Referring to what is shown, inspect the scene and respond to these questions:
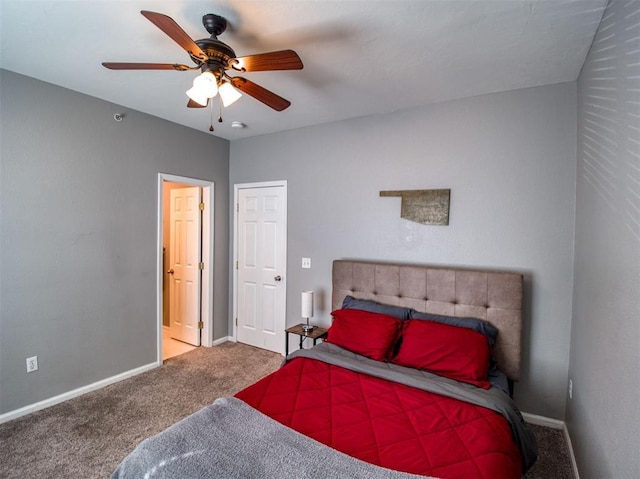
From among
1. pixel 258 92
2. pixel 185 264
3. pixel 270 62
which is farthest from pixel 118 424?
pixel 270 62

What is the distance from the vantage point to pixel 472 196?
2646 mm

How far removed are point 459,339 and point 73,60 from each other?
11.1ft

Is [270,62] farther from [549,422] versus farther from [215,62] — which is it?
[549,422]

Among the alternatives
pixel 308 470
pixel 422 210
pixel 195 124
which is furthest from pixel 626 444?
pixel 195 124

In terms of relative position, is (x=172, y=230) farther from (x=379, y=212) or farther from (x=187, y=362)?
(x=379, y=212)

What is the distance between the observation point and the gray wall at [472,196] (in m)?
2.35

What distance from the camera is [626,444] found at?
114cm

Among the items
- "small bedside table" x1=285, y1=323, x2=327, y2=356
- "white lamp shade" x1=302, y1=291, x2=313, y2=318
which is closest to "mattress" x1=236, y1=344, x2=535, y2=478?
"small bedside table" x1=285, y1=323, x2=327, y2=356

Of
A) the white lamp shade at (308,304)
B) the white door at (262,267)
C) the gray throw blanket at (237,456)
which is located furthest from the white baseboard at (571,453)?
the white door at (262,267)

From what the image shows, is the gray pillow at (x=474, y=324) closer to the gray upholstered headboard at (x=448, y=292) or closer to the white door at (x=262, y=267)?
the gray upholstered headboard at (x=448, y=292)

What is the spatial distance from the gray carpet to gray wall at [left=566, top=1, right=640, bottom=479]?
713 millimetres

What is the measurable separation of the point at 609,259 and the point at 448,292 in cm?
120

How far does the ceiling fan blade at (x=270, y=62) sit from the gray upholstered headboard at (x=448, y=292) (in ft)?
6.16

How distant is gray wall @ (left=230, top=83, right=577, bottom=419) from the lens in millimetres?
2352
